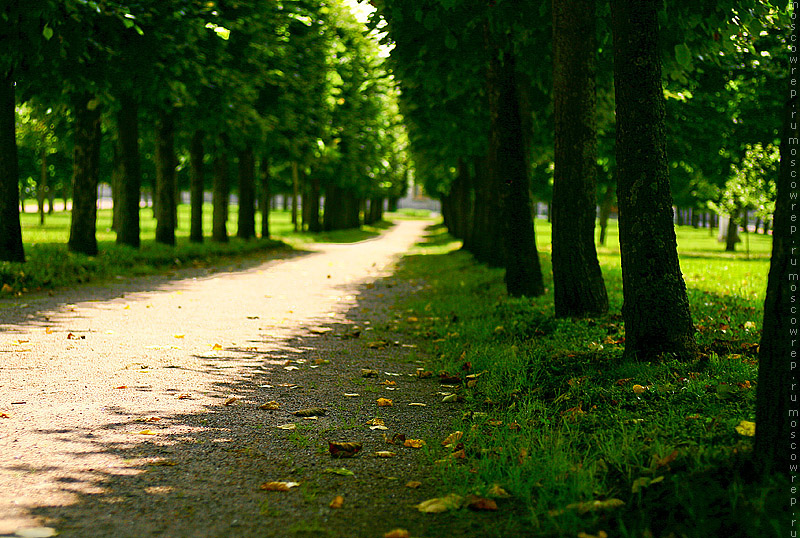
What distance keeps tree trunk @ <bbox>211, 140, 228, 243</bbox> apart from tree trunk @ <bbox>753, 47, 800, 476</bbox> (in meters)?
22.6

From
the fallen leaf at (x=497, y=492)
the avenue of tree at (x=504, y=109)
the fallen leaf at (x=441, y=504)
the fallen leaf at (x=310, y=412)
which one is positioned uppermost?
the avenue of tree at (x=504, y=109)

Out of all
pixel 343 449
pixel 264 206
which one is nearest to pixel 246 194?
pixel 264 206

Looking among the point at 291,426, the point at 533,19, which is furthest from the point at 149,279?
the point at 291,426

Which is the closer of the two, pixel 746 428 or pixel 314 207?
pixel 746 428

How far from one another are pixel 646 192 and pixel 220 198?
21469 millimetres

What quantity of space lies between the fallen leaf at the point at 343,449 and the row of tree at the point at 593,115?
2385 millimetres

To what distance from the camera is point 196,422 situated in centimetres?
495

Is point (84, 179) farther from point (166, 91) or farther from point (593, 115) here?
point (593, 115)

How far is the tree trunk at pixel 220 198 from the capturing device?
81.5 ft

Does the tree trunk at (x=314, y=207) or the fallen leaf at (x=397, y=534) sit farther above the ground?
the tree trunk at (x=314, y=207)

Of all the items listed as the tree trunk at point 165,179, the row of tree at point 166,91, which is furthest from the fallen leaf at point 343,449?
the tree trunk at point 165,179

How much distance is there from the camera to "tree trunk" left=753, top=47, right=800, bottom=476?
3244mm

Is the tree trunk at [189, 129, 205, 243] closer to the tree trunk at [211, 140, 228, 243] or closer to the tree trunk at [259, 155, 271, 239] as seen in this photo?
the tree trunk at [211, 140, 228, 243]

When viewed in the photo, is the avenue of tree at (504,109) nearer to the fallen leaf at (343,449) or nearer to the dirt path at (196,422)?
the dirt path at (196,422)
